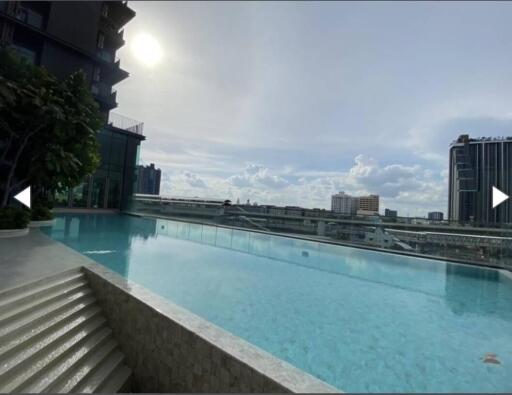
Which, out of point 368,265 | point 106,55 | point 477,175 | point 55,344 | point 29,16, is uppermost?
point 106,55

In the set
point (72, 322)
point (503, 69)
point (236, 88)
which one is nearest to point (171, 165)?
point (236, 88)

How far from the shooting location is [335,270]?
696 centimetres

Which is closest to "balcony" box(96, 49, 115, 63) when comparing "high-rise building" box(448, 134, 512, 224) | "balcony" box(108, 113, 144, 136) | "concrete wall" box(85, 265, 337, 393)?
"balcony" box(108, 113, 144, 136)

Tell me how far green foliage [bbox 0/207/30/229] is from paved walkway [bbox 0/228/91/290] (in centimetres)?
105

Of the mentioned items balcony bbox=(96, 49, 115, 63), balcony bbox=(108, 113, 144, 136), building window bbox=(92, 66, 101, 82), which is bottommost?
balcony bbox=(108, 113, 144, 136)

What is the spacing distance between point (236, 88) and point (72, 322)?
21.0 feet

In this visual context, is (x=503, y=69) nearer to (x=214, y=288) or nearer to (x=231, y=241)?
(x=214, y=288)

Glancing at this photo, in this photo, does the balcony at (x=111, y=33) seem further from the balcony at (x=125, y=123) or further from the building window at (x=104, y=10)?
the balcony at (x=125, y=123)

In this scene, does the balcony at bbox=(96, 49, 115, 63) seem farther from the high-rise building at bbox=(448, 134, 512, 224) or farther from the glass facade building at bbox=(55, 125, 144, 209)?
the high-rise building at bbox=(448, 134, 512, 224)

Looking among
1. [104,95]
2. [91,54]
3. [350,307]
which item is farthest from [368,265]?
[91,54]

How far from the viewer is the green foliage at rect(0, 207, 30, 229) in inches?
286

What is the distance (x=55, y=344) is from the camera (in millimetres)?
2865

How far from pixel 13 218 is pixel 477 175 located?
62.9ft

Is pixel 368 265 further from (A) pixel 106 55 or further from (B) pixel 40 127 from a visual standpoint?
(A) pixel 106 55
